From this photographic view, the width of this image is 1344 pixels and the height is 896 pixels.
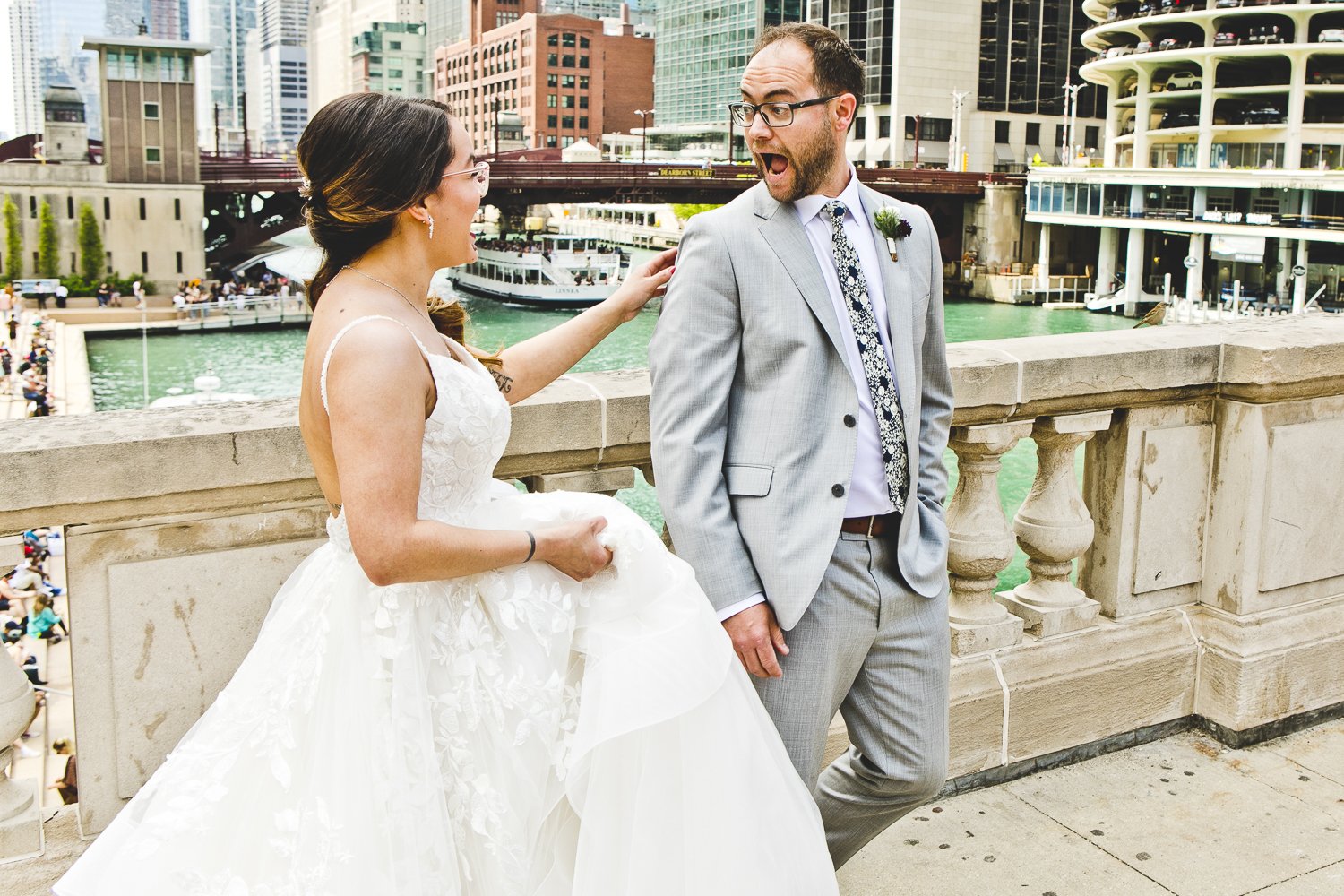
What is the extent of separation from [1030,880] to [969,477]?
936 mm

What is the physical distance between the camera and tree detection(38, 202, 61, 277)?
52156 mm

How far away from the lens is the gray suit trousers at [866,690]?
2256 millimetres

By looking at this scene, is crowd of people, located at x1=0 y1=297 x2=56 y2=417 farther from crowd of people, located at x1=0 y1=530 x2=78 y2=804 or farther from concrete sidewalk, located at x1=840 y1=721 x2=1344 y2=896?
concrete sidewalk, located at x1=840 y1=721 x2=1344 y2=896

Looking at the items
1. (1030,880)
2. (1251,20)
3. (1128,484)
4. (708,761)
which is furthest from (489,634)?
(1251,20)

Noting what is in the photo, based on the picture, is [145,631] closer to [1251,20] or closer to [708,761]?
[708,761]

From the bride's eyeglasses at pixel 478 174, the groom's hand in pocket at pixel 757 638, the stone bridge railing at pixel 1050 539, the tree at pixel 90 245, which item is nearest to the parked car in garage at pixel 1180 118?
the tree at pixel 90 245

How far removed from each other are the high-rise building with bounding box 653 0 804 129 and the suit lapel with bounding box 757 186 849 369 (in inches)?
3940

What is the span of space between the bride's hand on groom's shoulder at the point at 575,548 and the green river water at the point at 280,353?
25543 mm

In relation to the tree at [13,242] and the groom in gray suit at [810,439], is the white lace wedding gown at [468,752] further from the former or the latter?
the tree at [13,242]

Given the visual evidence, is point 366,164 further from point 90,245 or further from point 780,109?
point 90,245

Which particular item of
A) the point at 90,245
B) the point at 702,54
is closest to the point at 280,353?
the point at 90,245

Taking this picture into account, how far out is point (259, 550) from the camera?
2.39 m

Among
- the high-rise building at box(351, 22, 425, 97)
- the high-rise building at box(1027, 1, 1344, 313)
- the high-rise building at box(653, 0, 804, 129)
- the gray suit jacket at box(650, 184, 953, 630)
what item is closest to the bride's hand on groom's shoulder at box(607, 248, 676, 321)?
the gray suit jacket at box(650, 184, 953, 630)

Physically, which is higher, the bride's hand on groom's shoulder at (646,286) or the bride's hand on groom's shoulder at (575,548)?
the bride's hand on groom's shoulder at (646,286)
